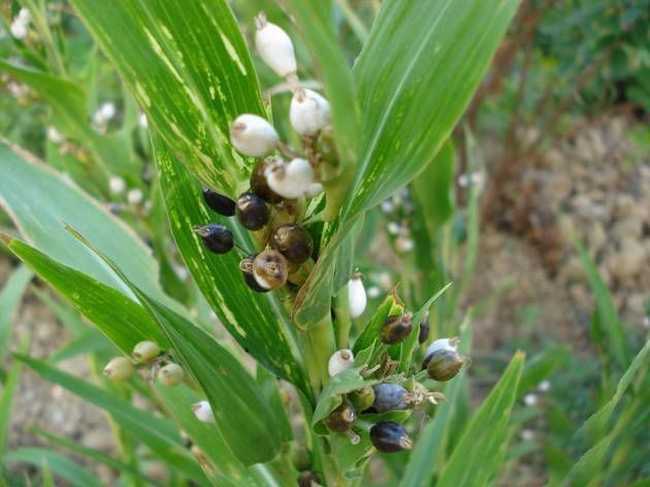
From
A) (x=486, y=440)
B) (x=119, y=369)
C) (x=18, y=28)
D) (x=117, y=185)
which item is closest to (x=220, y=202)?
(x=119, y=369)

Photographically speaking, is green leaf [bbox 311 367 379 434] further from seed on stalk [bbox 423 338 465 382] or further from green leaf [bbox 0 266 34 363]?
green leaf [bbox 0 266 34 363]

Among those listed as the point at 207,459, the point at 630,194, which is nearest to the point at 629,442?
the point at 207,459

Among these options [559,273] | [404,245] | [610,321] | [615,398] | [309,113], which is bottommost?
[559,273]

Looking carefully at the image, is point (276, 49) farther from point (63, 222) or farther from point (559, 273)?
point (559, 273)

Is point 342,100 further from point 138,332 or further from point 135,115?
point 135,115

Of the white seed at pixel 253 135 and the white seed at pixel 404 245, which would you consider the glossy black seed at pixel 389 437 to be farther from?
the white seed at pixel 404 245
